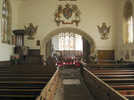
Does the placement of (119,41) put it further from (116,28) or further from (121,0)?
(121,0)

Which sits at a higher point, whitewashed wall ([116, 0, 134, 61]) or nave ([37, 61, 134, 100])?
whitewashed wall ([116, 0, 134, 61])

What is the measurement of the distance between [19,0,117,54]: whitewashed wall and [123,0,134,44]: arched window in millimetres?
1540

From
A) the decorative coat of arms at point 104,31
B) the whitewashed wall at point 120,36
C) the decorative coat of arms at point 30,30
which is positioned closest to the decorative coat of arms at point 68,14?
the decorative coat of arms at point 104,31

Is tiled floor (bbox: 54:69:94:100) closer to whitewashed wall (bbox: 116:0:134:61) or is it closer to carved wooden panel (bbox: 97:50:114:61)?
whitewashed wall (bbox: 116:0:134:61)

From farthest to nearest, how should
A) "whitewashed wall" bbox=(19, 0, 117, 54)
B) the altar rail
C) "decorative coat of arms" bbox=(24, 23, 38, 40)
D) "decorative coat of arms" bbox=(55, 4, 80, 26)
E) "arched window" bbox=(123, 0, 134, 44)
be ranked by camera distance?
"decorative coat of arms" bbox=(55, 4, 80, 26), "whitewashed wall" bbox=(19, 0, 117, 54), "decorative coat of arms" bbox=(24, 23, 38, 40), "arched window" bbox=(123, 0, 134, 44), the altar rail

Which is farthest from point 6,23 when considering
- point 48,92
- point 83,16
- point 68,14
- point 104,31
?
point 48,92

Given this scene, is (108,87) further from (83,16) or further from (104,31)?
(83,16)

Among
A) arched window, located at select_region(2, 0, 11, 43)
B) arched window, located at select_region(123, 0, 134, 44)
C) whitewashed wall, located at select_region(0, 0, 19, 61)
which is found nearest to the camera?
whitewashed wall, located at select_region(0, 0, 19, 61)

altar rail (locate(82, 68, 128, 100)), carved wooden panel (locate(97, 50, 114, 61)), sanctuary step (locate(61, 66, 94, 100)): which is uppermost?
carved wooden panel (locate(97, 50, 114, 61))

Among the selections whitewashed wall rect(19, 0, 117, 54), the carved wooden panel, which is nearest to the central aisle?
the carved wooden panel

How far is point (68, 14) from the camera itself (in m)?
14.2

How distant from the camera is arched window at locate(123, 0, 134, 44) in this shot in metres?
12.0

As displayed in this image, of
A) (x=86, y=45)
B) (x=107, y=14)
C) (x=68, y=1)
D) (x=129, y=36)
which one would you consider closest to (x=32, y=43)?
(x=68, y=1)

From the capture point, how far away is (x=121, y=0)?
43.5ft
